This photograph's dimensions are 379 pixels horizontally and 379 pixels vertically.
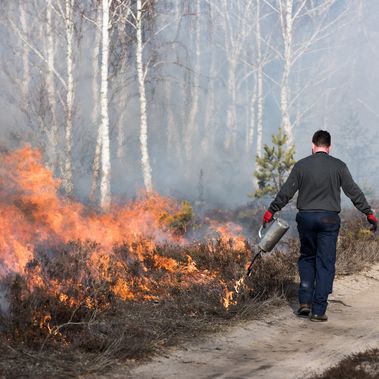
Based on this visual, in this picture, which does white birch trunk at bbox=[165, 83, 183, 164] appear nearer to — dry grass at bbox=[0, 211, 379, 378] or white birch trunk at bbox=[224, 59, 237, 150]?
white birch trunk at bbox=[224, 59, 237, 150]

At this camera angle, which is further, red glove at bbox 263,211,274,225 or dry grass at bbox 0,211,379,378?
red glove at bbox 263,211,274,225

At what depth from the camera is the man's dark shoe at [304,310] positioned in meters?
6.09

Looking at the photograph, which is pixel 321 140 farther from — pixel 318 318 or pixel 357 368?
pixel 357 368

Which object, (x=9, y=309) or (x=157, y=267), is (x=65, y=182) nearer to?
(x=157, y=267)

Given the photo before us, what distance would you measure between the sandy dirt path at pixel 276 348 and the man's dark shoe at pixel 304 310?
0.07 metres

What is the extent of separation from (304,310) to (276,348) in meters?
1.15

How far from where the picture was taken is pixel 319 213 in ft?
19.4

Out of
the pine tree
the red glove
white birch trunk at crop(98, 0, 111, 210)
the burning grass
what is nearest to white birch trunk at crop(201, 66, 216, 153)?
the pine tree

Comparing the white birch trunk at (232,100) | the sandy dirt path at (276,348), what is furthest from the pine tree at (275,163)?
the white birch trunk at (232,100)

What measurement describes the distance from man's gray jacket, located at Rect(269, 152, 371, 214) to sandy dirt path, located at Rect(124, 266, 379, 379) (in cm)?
119

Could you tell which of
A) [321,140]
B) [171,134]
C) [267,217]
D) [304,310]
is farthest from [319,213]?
[171,134]

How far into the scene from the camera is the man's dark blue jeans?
5.91m

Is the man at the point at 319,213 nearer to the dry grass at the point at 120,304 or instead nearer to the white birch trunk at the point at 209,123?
the dry grass at the point at 120,304

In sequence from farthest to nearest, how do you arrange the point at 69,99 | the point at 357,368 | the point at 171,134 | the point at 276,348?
the point at 171,134 < the point at 69,99 < the point at 276,348 < the point at 357,368
